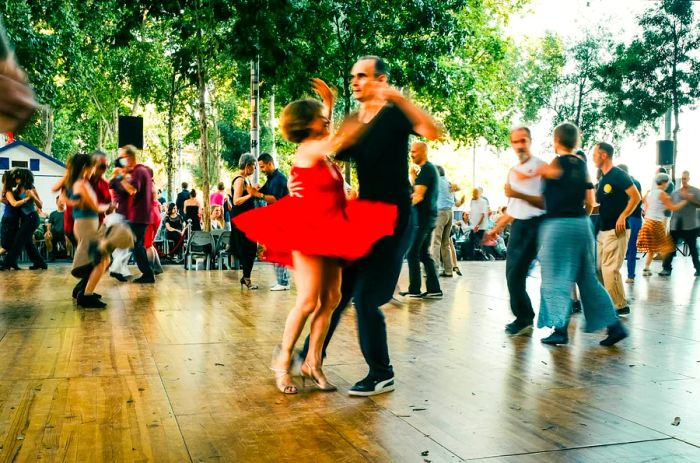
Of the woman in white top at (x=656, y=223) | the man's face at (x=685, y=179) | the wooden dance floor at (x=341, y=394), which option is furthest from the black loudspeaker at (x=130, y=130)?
the man's face at (x=685, y=179)

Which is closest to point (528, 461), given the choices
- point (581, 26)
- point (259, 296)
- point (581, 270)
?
point (581, 270)

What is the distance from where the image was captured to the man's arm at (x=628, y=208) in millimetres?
8023

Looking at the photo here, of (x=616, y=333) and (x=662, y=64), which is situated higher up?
(x=662, y=64)

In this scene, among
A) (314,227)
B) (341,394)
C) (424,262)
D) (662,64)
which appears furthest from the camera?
(662,64)

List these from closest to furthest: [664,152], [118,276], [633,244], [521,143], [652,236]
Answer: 1. [521,143]
2. [118,276]
3. [633,244]
4. [652,236]
5. [664,152]

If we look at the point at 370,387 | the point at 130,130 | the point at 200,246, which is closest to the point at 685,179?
the point at 200,246

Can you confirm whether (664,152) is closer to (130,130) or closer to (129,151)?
(130,130)

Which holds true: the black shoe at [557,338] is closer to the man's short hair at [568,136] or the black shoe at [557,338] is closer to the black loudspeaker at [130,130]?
the man's short hair at [568,136]

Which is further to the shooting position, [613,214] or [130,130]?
[130,130]

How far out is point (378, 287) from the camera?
4.50 metres

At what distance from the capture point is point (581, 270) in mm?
6238

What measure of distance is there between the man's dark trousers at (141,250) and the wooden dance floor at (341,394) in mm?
2679

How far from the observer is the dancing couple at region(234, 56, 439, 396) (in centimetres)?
437

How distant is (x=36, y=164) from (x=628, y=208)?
22.0m
